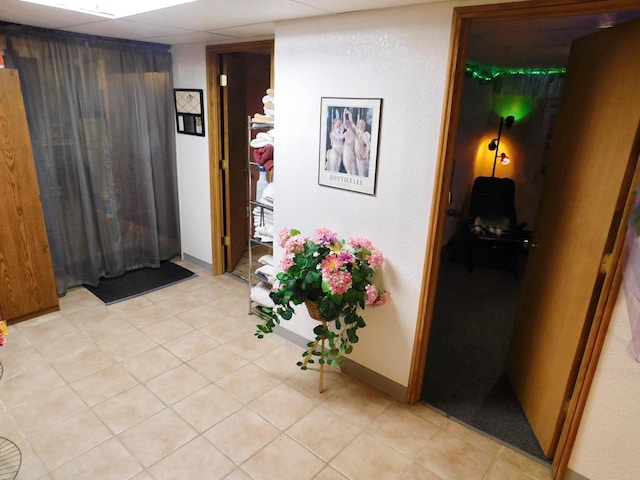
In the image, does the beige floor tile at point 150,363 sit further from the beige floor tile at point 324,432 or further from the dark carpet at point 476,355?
the dark carpet at point 476,355

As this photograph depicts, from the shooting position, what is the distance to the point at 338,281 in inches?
83.7

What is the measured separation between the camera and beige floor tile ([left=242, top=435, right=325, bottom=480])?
1954mm

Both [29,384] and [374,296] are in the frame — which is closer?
[374,296]

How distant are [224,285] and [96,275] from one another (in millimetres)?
1163

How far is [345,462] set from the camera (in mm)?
2037

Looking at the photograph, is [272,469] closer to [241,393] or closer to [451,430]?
[241,393]

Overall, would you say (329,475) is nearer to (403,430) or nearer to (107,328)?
(403,430)

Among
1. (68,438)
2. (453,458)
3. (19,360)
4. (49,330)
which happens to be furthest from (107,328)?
(453,458)

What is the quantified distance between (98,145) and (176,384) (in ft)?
7.56

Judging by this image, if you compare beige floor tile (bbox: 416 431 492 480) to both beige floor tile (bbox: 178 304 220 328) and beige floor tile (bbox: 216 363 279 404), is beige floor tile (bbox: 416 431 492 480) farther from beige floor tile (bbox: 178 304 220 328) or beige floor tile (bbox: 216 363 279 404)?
beige floor tile (bbox: 178 304 220 328)

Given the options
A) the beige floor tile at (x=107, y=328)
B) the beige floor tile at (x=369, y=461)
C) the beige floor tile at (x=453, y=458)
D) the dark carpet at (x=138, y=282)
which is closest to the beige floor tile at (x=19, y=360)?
the beige floor tile at (x=107, y=328)

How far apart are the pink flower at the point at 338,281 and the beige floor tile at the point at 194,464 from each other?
1.01m

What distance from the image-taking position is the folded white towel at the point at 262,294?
3.25 meters

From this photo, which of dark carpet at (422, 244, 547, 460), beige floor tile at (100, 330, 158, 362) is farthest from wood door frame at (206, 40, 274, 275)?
dark carpet at (422, 244, 547, 460)
